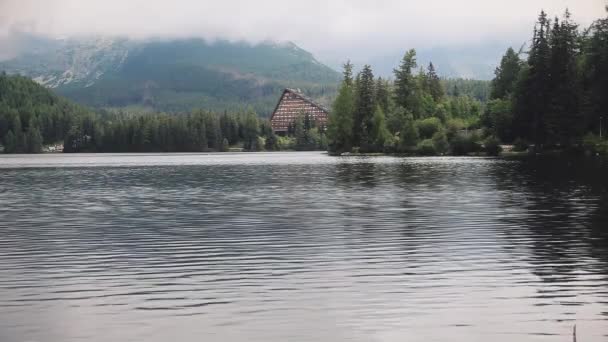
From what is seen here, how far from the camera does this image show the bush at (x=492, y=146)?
6245 inches

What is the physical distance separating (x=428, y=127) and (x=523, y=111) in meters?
34.1

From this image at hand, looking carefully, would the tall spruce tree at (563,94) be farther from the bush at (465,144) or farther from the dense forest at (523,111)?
the bush at (465,144)

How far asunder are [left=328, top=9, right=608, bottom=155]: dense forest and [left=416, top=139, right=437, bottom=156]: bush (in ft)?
0.82

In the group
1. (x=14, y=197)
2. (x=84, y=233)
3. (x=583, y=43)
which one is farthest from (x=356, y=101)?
(x=84, y=233)

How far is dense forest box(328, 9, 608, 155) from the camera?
5600 inches

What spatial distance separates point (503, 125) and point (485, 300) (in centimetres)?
14056

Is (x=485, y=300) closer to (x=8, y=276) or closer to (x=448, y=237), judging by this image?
(x=448, y=237)

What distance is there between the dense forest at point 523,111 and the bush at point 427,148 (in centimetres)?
25

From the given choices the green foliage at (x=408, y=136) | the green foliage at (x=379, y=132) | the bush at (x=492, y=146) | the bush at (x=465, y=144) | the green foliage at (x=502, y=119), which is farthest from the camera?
the green foliage at (x=379, y=132)

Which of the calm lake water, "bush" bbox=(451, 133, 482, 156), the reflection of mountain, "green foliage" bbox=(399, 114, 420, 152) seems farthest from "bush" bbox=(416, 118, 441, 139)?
the calm lake water

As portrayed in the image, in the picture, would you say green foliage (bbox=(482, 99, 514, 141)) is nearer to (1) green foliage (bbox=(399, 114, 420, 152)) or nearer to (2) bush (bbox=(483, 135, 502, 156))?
(2) bush (bbox=(483, 135, 502, 156))

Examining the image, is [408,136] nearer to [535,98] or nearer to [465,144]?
[465,144]

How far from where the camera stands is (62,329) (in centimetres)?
1964

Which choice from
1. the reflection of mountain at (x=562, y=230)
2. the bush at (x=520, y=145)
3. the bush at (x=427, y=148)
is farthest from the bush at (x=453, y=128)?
the reflection of mountain at (x=562, y=230)
